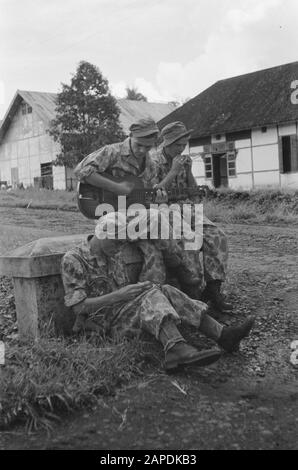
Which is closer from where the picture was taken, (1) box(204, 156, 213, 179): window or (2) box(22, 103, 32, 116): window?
(1) box(204, 156, 213, 179): window

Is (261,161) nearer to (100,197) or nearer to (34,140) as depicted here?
(34,140)

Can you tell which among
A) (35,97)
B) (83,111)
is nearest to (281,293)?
(83,111)

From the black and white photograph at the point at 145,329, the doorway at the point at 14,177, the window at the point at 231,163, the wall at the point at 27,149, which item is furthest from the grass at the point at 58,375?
the doorway at the point at 14,177

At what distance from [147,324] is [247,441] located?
3.28 ft

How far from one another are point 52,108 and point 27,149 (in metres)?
2.95

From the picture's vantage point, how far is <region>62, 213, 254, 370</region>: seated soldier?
362 cm

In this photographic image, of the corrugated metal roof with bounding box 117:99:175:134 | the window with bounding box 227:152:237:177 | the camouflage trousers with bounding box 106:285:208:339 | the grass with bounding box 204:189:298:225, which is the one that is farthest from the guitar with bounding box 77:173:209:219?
the corrugated metal roof with bounding box 117:99:175:134

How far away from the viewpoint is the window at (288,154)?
2033cm

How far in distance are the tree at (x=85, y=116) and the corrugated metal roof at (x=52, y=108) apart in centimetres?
468

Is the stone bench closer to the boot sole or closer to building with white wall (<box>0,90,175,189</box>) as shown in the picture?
the boot sole

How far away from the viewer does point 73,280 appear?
3.93m

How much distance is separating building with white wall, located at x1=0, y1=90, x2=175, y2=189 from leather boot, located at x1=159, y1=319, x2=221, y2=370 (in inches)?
969

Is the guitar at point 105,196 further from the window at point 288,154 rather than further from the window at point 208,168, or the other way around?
the window at point 208,168
